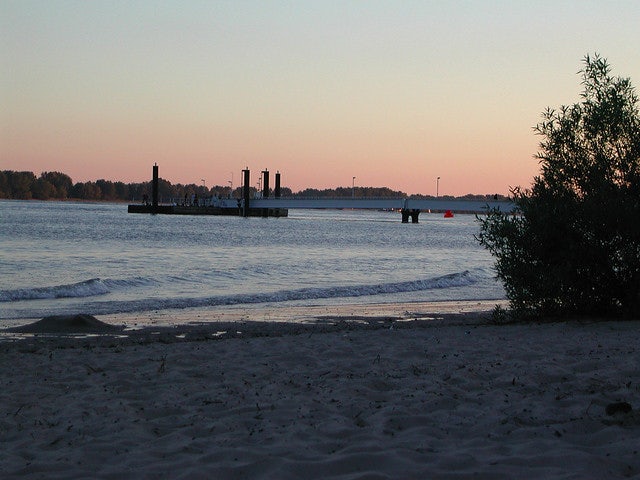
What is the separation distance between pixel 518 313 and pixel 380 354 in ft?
16.7

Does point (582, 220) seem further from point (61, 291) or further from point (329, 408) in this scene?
point (61, 291)

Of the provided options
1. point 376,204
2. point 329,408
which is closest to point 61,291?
point 329,408

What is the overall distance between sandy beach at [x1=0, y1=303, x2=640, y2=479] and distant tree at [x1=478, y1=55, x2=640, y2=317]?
2.02 metres

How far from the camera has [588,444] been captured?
506 cm

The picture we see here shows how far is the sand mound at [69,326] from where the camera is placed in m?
13.1

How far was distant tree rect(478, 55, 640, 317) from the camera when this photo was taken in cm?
1241

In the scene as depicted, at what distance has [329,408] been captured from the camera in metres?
6.33

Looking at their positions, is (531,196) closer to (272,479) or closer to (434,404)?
(434,404)

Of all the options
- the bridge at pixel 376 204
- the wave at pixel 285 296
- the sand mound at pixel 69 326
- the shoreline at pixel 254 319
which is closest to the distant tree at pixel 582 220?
the shoreline at pixel 254 319

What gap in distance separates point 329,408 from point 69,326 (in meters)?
8.36

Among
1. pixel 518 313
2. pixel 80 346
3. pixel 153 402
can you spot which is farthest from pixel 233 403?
pixel 518 313

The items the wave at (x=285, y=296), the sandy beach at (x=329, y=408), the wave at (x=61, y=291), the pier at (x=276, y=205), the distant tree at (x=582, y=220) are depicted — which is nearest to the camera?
the sandy beach at (x=329, y=408)

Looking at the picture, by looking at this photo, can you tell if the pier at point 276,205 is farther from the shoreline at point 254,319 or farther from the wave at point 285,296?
the shoreline at point 254,319

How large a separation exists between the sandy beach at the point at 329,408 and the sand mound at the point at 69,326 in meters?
2.19
